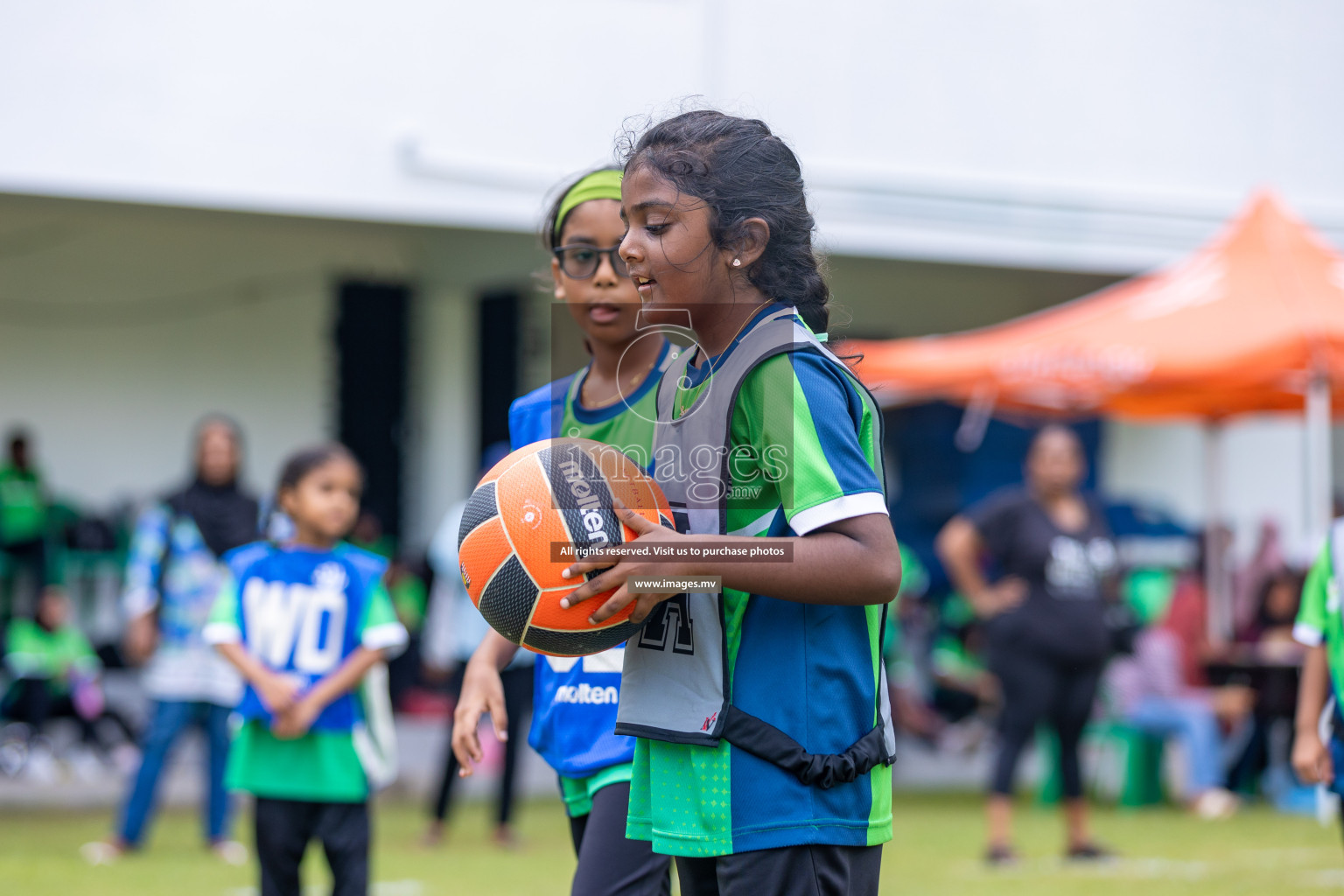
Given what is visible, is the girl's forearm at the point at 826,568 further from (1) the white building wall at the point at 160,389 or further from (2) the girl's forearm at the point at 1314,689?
(1) the white building wall at the point at 160,389

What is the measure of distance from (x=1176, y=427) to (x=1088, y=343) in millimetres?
6640

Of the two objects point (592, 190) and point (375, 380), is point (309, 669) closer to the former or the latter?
point (592, 190)

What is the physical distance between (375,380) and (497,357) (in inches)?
40.6

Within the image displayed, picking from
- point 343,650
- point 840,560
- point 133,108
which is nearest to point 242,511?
point 343,650

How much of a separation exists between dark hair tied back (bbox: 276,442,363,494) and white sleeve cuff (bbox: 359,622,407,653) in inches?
21.4

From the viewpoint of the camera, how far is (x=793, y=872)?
7.14 ft

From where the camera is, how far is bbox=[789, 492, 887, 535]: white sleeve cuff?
209cm

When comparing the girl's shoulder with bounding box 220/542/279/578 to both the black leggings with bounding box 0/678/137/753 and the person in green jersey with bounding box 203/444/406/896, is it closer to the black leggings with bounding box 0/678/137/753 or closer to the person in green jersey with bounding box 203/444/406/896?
the person in green jersey with bounding box 203/444/406/896

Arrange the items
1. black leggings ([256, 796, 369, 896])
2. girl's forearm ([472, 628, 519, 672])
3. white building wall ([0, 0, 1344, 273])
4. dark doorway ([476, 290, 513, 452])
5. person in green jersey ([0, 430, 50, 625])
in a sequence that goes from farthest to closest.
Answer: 1. dark doorway ([476, 290, 513, 452])
2. person in green jersey ([0, 430, 50, 625])
3. white building wall ([0, 0, 1344, 273])
4. black leggings ([256, 796, 369, 896])
5. girl's forearm ([472, 628, 519, 672])

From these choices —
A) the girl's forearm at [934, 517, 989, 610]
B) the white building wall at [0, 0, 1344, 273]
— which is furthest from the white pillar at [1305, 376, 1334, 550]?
the white building wall at [0, 0, 1344, 273]

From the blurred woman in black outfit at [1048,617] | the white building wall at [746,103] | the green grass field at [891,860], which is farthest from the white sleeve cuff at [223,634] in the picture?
the white building wall at [746,103]

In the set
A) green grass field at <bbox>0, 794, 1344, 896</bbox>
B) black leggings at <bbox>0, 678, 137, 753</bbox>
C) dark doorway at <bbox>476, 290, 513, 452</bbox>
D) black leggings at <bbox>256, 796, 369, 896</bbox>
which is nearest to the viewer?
black leggings at <bbox>256, 796, 369, 896</bbox>

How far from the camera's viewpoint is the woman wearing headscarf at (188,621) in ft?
23.0

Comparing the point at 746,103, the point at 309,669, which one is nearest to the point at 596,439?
the point at 309,669
